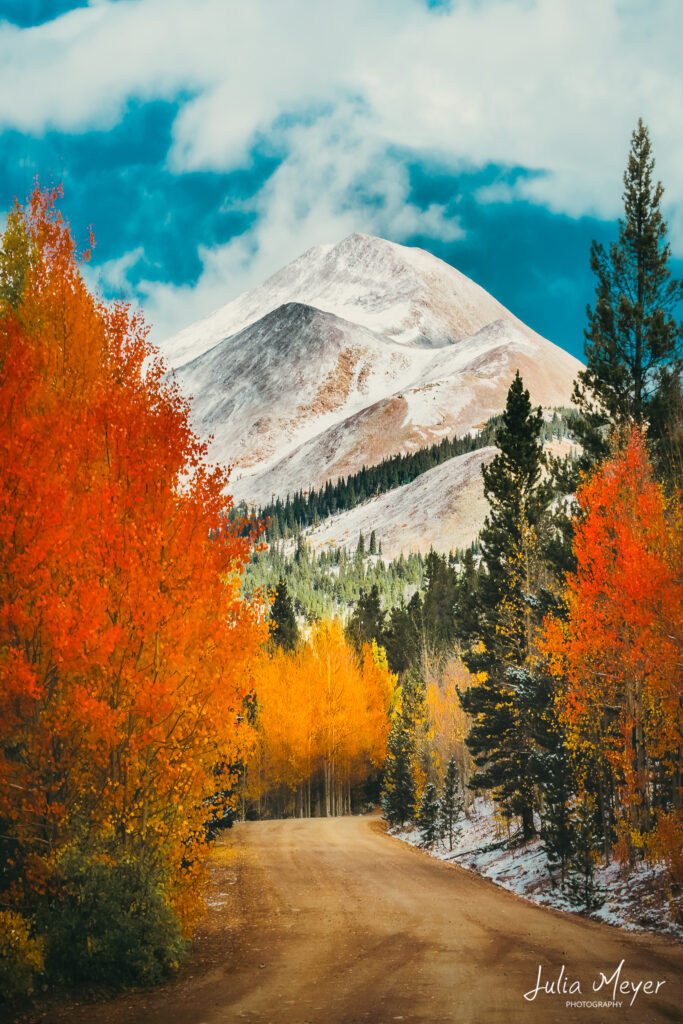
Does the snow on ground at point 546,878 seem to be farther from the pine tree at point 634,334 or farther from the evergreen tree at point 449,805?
the pine tree at point 634,334

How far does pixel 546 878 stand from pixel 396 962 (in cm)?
1062

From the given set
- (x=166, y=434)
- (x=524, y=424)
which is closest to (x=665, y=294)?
(x=524, y=424)

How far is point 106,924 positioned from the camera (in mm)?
11750

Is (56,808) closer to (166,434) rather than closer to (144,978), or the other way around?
(144,978)

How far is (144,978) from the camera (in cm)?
1214

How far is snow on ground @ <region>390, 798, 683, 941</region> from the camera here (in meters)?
16.8

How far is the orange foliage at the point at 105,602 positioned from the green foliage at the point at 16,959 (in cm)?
98

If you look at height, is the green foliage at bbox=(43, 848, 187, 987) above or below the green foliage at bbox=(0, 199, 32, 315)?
below

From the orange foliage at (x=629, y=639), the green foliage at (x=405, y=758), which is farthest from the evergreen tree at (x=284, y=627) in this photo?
the orange foliage at (x=629, y=639)

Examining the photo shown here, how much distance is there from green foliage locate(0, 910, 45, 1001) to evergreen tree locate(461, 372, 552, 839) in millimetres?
17616

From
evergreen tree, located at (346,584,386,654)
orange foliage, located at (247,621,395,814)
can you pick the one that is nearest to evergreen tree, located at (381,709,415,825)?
orange foliage, located at (247,621,395,814)

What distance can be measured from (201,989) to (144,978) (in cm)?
97

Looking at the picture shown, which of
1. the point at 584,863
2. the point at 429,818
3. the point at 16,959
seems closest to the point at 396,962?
the point at 16,959

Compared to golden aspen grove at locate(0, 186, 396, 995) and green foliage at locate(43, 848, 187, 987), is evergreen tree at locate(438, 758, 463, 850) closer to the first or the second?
golden aspen grove at locate(0, 186, 396, 995)
